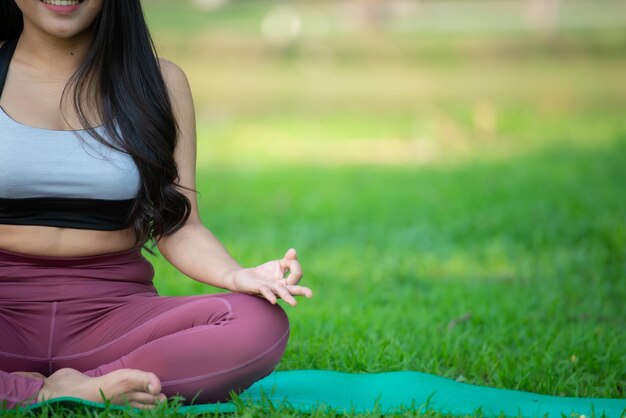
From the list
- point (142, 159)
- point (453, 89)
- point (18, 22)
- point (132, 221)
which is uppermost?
point (18, 22)

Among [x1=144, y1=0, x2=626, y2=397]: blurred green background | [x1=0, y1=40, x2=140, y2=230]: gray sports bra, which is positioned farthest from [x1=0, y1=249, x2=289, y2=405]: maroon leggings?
[x1=144, y1=0, x2=626, y2=397]: blurred green background

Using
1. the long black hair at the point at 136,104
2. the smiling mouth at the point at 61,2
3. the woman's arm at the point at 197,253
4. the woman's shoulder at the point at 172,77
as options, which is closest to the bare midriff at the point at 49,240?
the long black hair at the point at 136,104

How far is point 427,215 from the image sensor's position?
5.64 meters

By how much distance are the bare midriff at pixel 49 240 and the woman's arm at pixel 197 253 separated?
239mm

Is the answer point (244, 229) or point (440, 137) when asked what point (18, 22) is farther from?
point (440, 137)

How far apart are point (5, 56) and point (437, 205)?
350 centimetres

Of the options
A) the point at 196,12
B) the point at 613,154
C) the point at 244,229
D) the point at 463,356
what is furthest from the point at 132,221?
the point at 196,12

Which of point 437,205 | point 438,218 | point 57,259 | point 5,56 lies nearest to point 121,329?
point 57,259

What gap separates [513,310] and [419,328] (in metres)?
0.50

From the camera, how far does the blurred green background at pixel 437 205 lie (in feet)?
11.1

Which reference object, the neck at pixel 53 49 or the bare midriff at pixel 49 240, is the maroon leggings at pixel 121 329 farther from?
the neck at pixel 53 49

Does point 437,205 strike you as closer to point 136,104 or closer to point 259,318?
point 136,104

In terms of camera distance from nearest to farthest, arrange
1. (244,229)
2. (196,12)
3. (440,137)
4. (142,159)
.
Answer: (142,159) → (244,229) → (440,137) → (196,12)

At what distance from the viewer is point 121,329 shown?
2566mm
